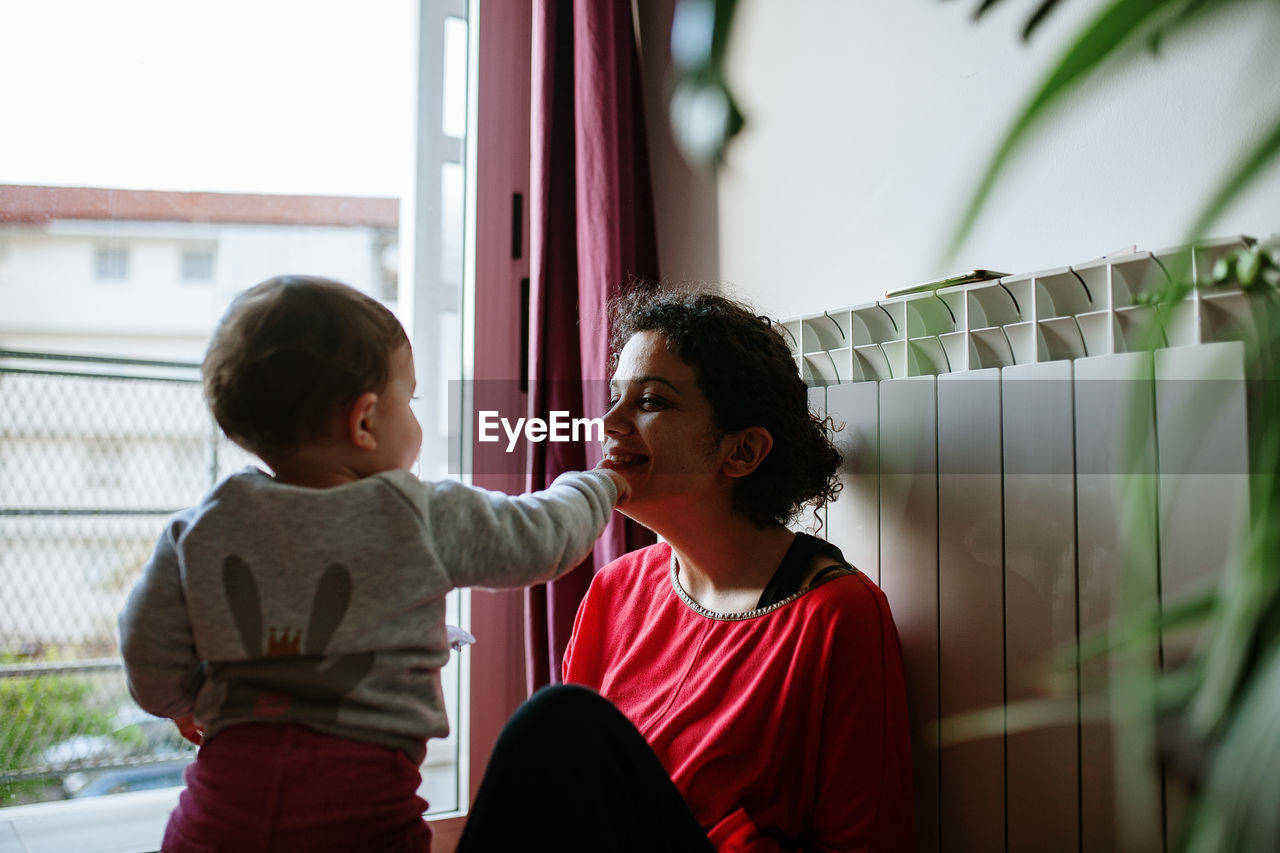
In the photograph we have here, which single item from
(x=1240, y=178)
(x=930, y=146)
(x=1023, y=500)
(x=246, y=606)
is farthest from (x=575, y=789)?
(x=930, y=146)

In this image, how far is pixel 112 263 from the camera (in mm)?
1764

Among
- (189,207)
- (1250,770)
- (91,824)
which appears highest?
(189,207)

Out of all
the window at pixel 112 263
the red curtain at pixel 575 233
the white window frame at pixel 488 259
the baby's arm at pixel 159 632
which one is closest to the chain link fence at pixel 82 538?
the window at pixel 112 263

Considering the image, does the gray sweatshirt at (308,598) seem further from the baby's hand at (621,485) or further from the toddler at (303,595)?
the baby's hand at (621,485)

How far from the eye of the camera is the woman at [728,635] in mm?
994

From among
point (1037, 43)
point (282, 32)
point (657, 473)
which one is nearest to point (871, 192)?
point (1037, 43)

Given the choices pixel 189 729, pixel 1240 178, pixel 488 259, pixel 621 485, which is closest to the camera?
pixel 1240 178

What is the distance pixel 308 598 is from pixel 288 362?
0.22 meters

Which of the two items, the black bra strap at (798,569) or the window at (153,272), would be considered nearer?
the black bra strap at (798,569)

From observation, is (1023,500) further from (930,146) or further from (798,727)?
(930,146)

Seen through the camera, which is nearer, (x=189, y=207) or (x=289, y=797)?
(x=289, y=797)

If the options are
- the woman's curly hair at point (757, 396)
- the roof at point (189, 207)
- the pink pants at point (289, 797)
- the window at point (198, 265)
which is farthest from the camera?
the window at point (198, 265)

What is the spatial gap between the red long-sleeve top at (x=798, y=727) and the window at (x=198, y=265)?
1330 millimetres

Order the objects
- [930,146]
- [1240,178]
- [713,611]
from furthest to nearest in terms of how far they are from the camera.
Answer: [930,146]
[713,611]
[1240,178]
